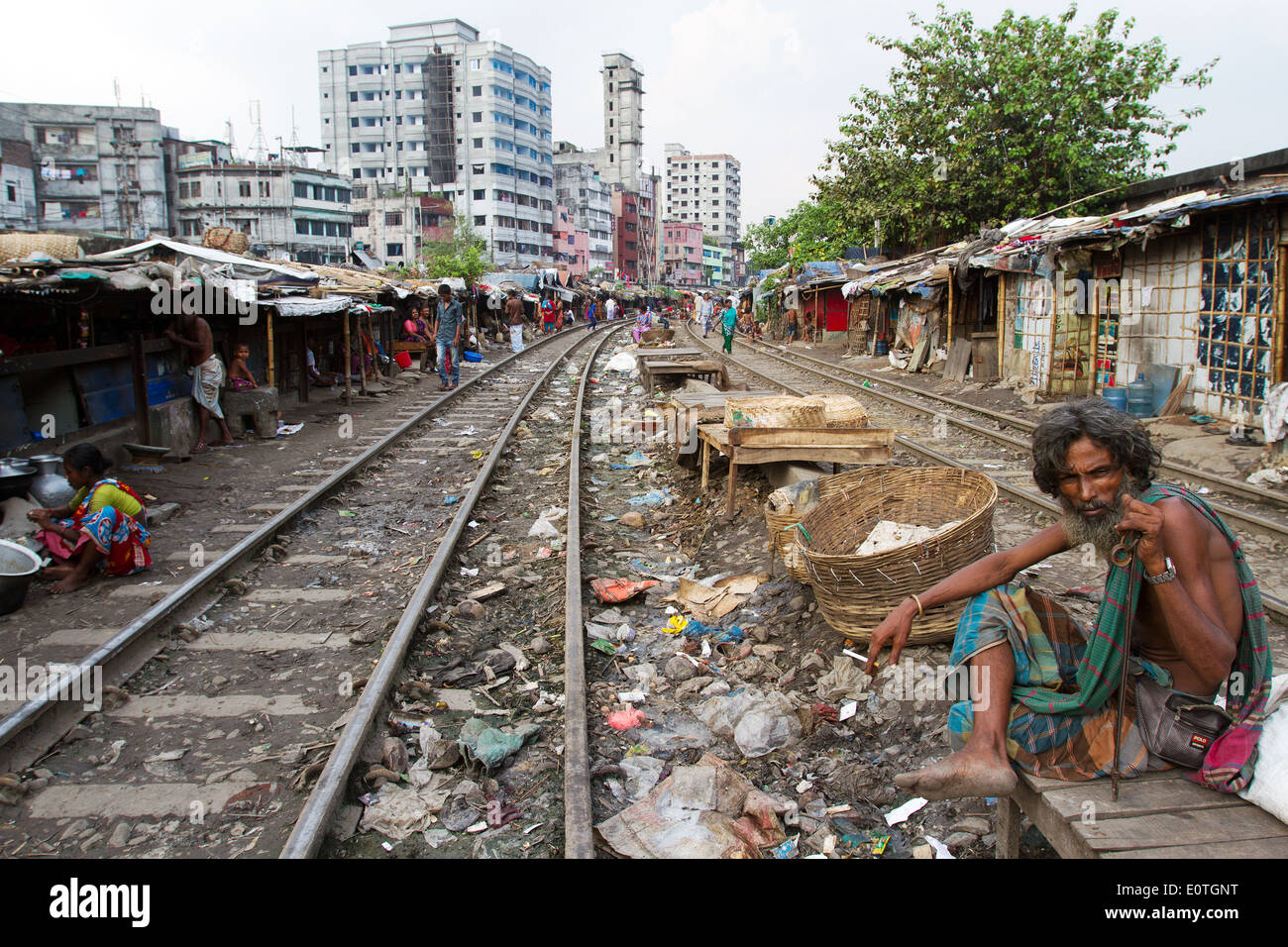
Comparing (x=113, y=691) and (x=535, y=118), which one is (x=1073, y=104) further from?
(x=535, y=118)

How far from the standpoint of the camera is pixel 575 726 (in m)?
4.05

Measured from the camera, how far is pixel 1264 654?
8.07ft

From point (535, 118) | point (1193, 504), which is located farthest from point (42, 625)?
→ point (535, 118)

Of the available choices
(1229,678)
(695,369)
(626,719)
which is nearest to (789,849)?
(626,719)

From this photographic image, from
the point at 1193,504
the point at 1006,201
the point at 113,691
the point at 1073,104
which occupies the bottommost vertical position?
the point at 113,691

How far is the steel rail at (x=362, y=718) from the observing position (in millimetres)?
3234

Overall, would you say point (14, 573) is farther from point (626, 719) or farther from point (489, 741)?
point (626, 719)

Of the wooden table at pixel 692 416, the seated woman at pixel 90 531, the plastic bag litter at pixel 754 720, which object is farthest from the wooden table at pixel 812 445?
the seated woman at pixel 90 531

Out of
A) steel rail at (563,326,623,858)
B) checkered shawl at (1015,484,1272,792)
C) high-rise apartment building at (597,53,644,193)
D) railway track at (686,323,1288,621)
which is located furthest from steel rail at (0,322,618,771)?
high-rise apartment building at (597,53,644,193)

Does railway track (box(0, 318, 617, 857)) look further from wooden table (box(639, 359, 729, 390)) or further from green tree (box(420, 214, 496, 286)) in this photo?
green tree (box(420, 214, 496, 286))

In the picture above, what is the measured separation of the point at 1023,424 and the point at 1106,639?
11191 mm

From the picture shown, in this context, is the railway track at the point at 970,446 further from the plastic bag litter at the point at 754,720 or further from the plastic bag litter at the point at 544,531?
the plastic bag litter at the point at 544,531
